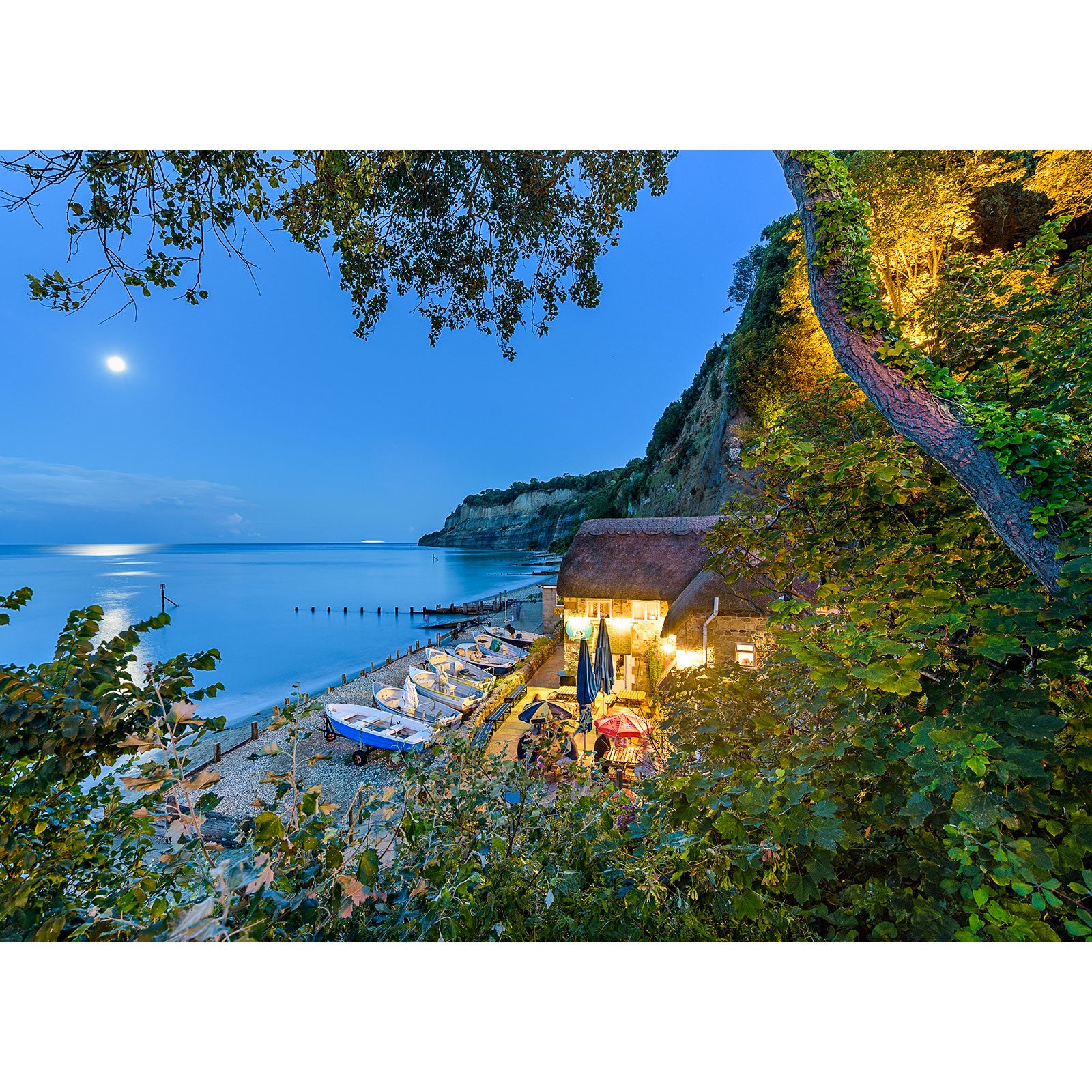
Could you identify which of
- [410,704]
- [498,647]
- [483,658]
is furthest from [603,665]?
[498,647]

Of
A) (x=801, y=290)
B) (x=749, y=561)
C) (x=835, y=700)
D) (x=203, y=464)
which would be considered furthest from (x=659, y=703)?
(x=801, y=290)

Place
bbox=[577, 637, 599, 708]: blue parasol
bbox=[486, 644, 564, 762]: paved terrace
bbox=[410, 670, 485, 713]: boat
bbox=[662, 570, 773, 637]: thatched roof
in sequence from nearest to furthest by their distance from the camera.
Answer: bbox=[577, 637, 599, 708]: blue parasol < bbox=[662, 570, 773, 637]: thatched roof < bbox=[486, 644, 564, 762]: paved terrace < bbox=[410, 670, 485, 713]: boat

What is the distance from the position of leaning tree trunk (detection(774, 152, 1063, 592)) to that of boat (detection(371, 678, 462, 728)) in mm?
9025

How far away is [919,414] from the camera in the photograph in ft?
5.09

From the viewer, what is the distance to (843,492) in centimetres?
187

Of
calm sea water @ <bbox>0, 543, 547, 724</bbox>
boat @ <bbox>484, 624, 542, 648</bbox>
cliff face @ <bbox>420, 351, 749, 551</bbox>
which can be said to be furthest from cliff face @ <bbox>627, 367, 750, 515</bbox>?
calm sea water @ <bbox>0, 543, 547, 724</bbox>

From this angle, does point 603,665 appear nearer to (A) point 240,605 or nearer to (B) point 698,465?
(B) point 698,465

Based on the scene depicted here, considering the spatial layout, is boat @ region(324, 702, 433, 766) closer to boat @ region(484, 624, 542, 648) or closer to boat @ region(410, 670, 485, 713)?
boat @ region(410, 670, 485, 713)

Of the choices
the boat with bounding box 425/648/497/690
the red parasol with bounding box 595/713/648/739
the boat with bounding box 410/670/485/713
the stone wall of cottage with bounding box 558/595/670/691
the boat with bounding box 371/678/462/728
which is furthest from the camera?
the boat with bounding box 425/648/497/690

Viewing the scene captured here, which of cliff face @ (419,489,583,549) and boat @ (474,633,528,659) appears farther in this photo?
cliff face @ (419,489,583,549)

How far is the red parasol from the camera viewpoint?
5.02 meters

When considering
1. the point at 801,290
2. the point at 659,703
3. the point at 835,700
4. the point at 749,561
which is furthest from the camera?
the point at 801,290
